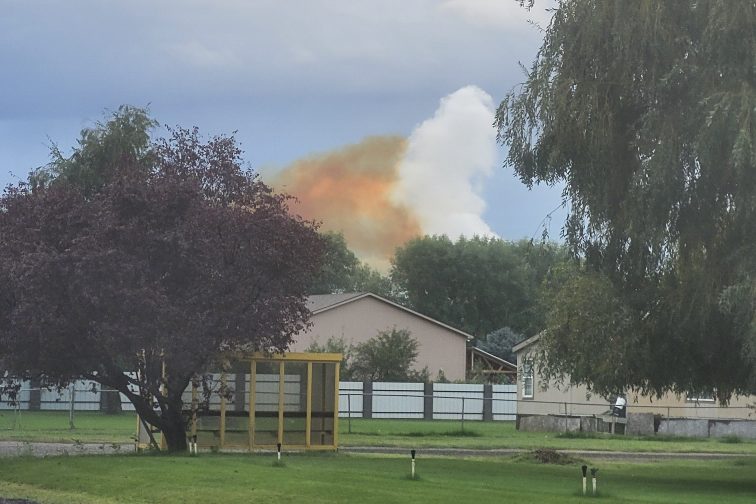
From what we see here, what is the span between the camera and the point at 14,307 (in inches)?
1062

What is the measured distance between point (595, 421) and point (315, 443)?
72.5 ft

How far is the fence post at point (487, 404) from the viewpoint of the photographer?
63000mm

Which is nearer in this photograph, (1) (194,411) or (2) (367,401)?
(1) (194,411)

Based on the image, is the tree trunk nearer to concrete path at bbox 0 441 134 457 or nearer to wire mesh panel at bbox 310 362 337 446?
concrete path at bbox 0 441 134 457

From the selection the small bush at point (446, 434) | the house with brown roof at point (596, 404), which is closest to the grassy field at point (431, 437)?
the small bush at point (446, 434)

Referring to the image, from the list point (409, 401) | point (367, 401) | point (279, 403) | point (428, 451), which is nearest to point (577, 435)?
point (428, 451)

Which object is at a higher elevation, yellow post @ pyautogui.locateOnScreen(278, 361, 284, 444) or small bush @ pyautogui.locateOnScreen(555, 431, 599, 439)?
yellow post @ pyautogui.locateOnScreen(278, 361, 284, 444)

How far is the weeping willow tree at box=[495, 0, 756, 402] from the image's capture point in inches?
883

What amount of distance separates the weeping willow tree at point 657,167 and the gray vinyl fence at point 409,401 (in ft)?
108

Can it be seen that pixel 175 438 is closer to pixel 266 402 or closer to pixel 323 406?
pixel 266 402

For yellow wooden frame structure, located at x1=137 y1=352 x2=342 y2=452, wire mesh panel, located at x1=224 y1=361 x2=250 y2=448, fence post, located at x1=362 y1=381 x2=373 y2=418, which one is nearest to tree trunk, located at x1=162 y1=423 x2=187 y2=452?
yellow wooden frame structure, located at x1=137 y1=352 x2=342 y2=452

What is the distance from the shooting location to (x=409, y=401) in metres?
61.1

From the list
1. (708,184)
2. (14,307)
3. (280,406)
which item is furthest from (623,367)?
(14,307)

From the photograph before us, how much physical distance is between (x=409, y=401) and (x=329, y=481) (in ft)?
132
